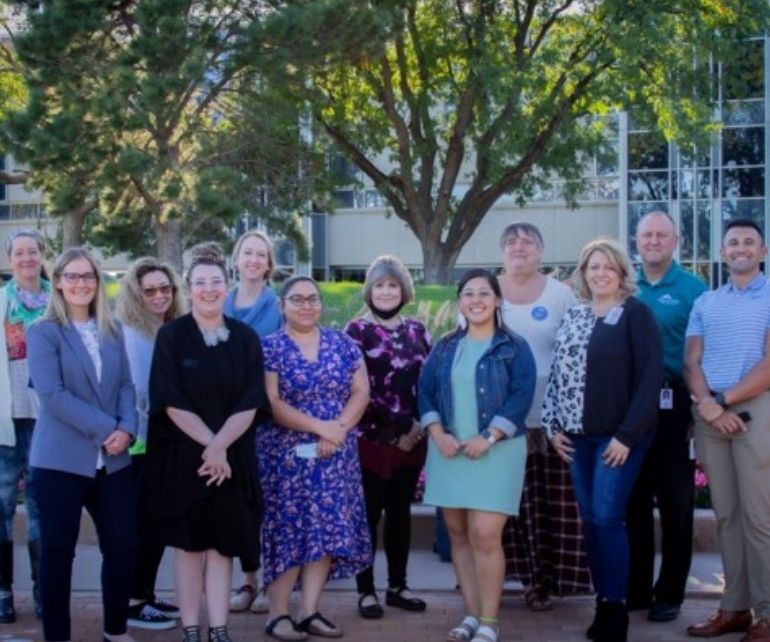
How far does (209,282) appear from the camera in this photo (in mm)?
6012

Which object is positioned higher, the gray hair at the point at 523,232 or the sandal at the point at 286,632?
the gray hair at the point at 523,232

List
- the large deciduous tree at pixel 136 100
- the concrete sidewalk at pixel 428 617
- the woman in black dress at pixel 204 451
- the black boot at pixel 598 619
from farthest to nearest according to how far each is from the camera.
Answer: the large deciduous tree at pixel 136 100
the concrete sidewalk at pixel 428 617
the black boot at pixel 598 619
the woman in black dress at pixel 204 451

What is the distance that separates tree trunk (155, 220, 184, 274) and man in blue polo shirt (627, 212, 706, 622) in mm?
16241

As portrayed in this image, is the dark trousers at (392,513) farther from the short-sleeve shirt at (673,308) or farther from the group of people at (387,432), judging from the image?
the short-sleeve shirt at (673,308)

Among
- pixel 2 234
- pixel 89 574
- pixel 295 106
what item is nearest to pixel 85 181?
pixel 295 106

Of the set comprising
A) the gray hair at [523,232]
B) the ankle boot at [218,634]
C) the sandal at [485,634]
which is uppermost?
the gray hair at [523,232]

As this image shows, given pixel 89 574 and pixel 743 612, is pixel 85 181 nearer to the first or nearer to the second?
pixel 89 574

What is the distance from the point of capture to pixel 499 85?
925 inches

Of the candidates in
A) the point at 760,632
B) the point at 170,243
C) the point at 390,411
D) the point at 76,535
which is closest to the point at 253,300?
the point at 390,411

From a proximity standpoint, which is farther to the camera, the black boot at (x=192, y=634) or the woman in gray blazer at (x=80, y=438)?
the black boot at (x=192, y=634)

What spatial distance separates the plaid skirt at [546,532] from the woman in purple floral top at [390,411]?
635 millimetres

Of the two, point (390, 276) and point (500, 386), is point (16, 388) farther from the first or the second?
point (500, 386)

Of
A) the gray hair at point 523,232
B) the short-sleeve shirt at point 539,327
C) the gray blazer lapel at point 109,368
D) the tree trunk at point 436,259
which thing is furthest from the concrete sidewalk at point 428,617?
the tree trunk at point 436,259

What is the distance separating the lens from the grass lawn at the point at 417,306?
10.4 m
